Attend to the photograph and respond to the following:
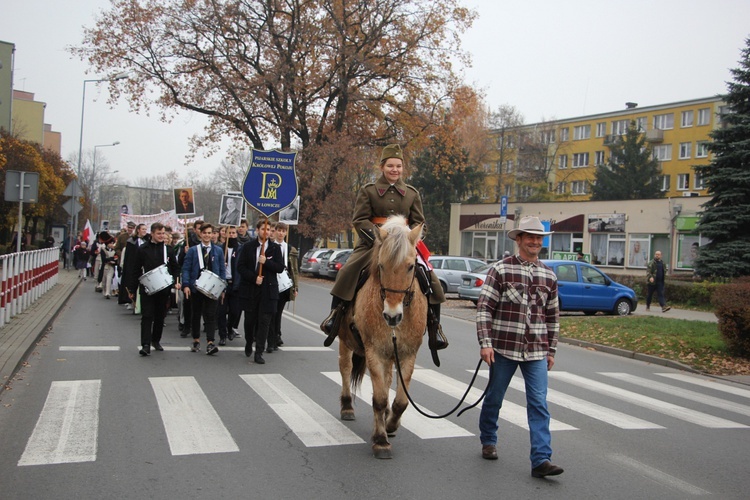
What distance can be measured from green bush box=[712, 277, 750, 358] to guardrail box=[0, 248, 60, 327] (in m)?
13.1

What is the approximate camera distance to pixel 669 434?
23.9ft

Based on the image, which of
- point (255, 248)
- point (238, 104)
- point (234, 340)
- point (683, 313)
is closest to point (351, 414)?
point (255, 248)

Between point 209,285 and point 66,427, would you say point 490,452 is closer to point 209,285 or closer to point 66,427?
point 66,427

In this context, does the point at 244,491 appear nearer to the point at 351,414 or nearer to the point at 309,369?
the point at 351,414

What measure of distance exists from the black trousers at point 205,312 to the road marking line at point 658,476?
722cm

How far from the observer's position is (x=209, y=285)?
11523mm

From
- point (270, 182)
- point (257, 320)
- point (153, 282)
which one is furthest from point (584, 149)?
point (153, 282)

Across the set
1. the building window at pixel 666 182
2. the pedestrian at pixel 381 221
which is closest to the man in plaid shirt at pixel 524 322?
the pedestrian at pixel 381 221

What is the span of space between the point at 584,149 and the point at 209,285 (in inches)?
2707

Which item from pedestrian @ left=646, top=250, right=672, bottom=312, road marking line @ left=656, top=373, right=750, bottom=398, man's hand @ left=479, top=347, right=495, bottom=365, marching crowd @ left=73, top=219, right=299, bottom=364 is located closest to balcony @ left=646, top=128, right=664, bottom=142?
pedestrian @ left=646, top=250, right=672, bottom=312

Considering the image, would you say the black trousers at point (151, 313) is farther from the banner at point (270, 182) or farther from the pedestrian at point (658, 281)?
the pedestrian at point (658, 281)

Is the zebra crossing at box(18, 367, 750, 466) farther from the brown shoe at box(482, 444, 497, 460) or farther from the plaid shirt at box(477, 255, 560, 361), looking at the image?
the plaid shirt at box(477, 255, 560, 361)

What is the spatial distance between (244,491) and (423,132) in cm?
3545

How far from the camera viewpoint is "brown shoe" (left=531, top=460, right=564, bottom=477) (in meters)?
5.36
